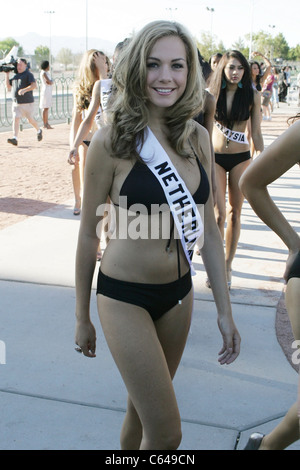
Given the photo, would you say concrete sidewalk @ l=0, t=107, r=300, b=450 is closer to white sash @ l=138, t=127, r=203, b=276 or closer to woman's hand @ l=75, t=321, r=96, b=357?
woman's hand @ l=75, t=321, r=96, b=357

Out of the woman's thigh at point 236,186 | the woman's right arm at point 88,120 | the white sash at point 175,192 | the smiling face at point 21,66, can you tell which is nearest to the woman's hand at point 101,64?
the woman's right arm at point 88,120

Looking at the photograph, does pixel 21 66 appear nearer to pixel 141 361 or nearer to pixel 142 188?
pixel 142 188

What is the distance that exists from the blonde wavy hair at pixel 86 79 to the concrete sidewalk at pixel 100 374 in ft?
5.18

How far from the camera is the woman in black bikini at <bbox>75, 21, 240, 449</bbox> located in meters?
2.09

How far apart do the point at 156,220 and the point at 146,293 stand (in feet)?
0.87

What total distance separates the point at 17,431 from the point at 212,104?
106 inches

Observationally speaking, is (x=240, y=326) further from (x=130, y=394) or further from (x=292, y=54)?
(x=292, y=54)

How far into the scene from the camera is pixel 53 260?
223 inches

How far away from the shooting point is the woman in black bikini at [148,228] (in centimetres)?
209

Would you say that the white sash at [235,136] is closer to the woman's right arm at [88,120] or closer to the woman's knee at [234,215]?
the woman's knee at [234,215]

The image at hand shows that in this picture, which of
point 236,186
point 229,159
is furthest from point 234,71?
point 236,186

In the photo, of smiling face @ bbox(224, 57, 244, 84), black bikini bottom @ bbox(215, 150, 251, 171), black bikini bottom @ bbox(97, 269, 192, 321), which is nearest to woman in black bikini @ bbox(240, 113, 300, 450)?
black bikini bottom @ bbox(97, 269, 192, 321)

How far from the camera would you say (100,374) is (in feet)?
11.8

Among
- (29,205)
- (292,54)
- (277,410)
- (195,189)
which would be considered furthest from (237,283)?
(292,54)
